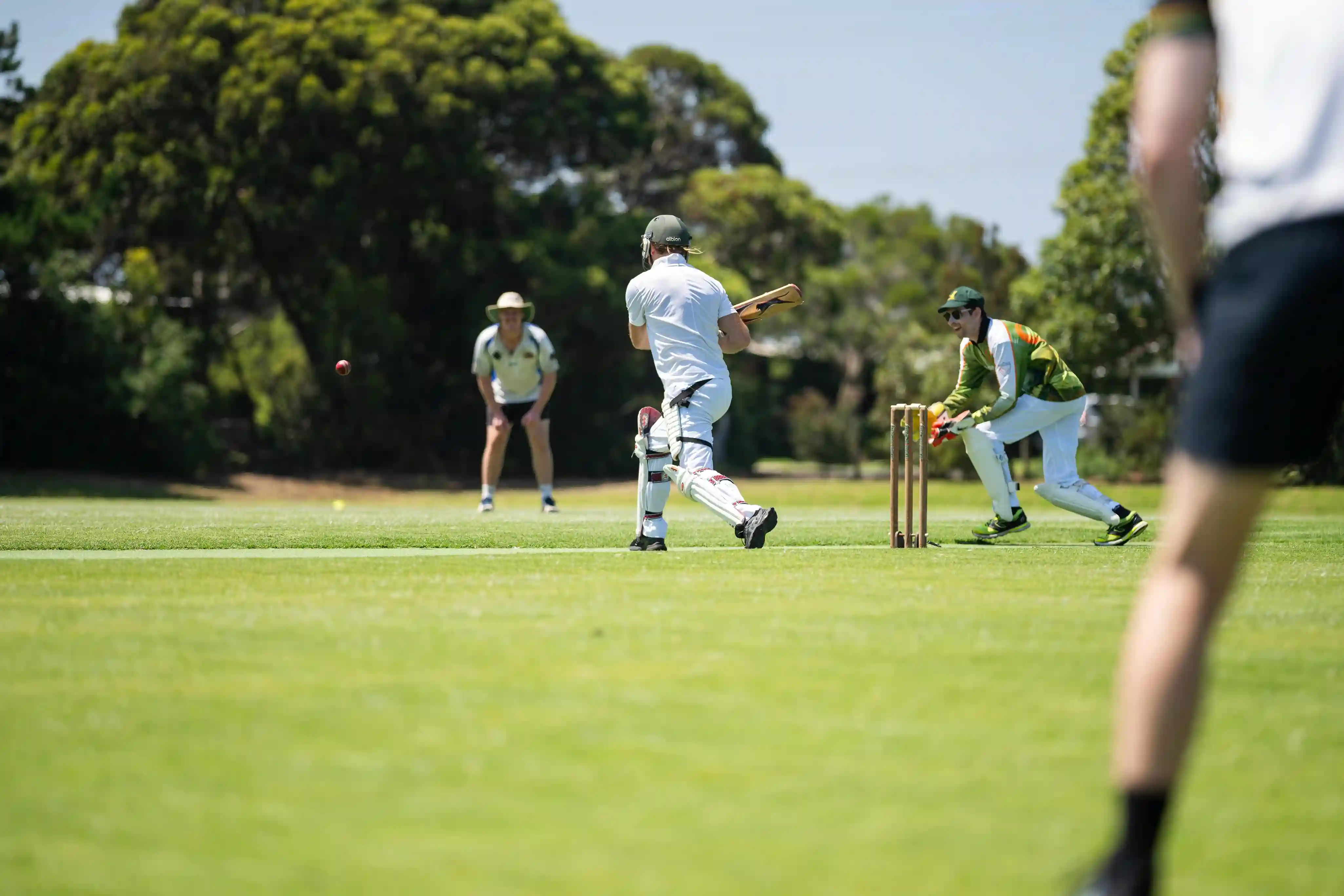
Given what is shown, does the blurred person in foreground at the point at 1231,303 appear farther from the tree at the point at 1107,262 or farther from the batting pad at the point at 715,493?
the tree at the point at 1107,262

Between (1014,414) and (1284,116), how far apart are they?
30.4ft

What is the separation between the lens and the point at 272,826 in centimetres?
315

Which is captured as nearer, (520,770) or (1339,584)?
(520,770)

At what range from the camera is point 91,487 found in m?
29.0

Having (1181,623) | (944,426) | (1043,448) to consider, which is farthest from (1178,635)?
(1043,448)

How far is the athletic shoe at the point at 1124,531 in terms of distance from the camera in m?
11.6

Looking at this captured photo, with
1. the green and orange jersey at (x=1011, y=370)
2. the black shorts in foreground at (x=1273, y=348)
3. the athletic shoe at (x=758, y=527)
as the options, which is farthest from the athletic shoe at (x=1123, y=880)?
the green and orange jersey at (x=1011, y=370)

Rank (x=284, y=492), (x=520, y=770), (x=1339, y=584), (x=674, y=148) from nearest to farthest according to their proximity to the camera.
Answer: (x=520, y=770)
(x=1339, y=584)
(x=284, y=492)
(x=674, y=148)

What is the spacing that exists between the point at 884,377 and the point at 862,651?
41093mm

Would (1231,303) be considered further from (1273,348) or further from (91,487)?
(91,487)

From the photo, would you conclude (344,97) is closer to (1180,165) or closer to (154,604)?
(154,604)

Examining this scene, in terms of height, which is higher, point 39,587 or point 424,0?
point 424,0

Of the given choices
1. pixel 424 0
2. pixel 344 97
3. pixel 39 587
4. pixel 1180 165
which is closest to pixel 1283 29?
pixel 1180 165

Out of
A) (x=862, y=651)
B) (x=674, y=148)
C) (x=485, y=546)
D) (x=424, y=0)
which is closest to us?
(x=862, y=651)
